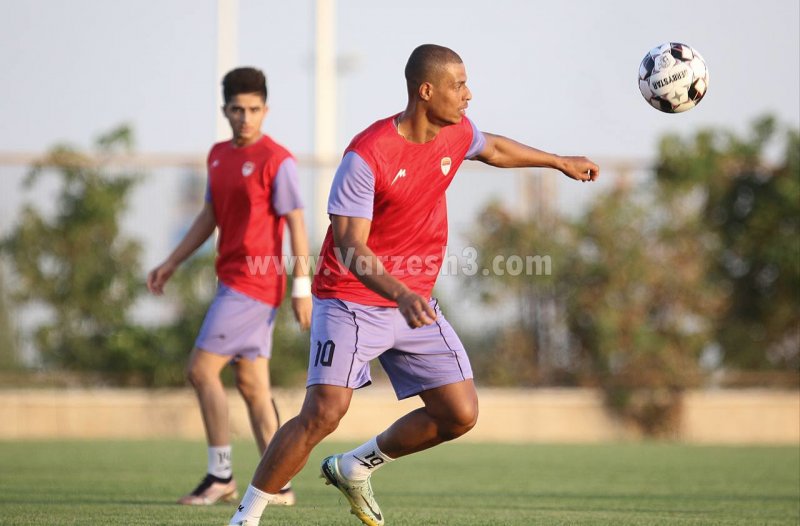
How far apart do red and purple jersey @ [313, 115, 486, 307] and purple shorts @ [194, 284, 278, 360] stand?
83.2 inches

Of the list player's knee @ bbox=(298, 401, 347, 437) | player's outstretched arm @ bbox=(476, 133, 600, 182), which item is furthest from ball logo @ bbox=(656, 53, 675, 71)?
player's knee @ bbox=(298, 401, 347, 437)

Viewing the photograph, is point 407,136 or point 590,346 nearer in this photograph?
point 407,136

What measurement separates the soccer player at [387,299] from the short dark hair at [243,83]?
2241 millimetres

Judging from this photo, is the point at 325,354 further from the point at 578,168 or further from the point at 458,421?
the point at 578,168

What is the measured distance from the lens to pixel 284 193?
8.09m

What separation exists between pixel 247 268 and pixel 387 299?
2681mm

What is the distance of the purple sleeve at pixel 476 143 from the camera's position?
6.33 meters

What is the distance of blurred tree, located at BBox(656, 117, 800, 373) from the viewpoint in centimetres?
1655

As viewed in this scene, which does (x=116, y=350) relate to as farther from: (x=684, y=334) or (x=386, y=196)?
(x=386, y=196)

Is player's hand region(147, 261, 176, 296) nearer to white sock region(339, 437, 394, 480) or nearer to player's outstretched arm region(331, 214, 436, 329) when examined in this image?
white sock region(339, 437, 394, 480)

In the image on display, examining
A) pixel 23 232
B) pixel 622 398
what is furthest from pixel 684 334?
pixel 23 232

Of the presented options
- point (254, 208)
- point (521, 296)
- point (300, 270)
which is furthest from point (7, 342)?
point (300, 270)

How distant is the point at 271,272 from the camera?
8.14m

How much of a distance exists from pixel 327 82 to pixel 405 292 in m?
16.6
